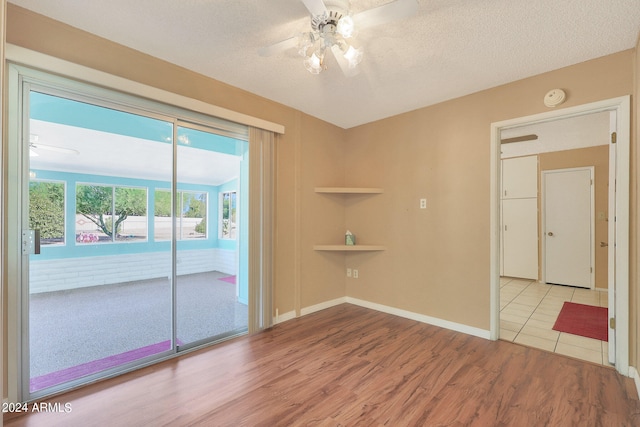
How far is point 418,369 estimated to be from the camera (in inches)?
94.1

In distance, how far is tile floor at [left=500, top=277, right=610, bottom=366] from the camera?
2740mm

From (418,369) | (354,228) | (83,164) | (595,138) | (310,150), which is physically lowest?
(418,369)

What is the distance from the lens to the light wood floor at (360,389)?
1827 mm

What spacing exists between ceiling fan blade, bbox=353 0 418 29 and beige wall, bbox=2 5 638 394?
5.63 feet

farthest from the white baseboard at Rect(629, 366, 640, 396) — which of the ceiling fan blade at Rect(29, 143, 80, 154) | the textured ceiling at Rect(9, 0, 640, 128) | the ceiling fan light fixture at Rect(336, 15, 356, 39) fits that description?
the ceiling fan blade at Rect(29, 143, 80, 154)

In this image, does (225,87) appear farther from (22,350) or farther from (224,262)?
(22,350)

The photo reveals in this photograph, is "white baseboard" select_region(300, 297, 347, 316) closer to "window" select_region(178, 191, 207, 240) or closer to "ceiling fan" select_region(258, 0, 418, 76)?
"window" select_region(178, 191, 207, 240)

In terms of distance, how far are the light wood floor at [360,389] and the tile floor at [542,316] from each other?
0.78ft

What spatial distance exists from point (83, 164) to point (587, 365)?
15.5ft

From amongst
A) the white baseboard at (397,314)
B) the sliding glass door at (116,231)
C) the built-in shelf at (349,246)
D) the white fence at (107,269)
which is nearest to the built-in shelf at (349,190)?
the built-in shelf at (349,246)

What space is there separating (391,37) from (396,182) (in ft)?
6.13

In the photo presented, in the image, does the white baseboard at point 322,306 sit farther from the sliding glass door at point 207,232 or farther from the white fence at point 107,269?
the white fence at point 107,269

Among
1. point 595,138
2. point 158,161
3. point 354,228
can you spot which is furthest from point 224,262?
point 595,138

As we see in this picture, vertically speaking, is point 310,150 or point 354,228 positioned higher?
point 310,150
